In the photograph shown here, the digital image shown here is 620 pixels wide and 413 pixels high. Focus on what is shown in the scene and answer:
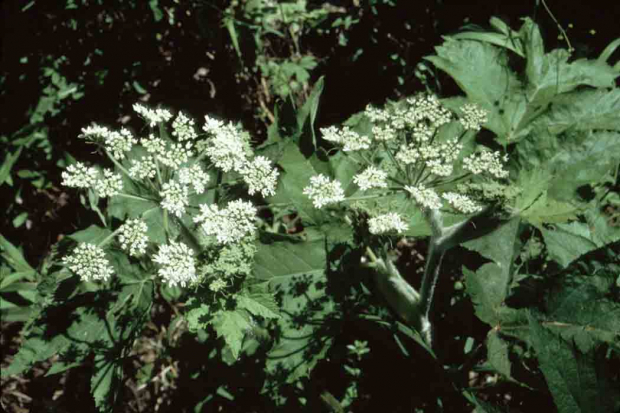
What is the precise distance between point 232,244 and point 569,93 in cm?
290

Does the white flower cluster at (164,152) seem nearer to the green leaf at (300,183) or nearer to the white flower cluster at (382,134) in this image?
the green leaf at (300,183)

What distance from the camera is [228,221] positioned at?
2.87m

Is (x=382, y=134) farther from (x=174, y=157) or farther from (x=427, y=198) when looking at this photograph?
(x=174, y=157)

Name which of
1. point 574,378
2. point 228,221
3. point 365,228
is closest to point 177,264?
point 228,221

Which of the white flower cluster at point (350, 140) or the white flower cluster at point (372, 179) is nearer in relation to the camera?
the white flower cluster at point (372, 179)

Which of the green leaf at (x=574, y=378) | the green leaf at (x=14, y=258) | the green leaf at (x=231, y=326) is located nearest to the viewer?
the green leaf at (x=574, y=378)

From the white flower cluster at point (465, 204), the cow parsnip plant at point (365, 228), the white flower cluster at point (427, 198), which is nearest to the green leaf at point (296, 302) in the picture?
the cow parsnip plant at point (365, 228)

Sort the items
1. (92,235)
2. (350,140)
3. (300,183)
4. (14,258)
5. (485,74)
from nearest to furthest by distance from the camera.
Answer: (350,140), (300,183), (92,235), (485,74), (14,258)

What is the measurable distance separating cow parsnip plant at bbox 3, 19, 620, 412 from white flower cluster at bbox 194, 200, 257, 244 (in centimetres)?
1

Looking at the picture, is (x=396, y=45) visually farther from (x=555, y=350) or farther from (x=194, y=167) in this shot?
(x=555, y=350)

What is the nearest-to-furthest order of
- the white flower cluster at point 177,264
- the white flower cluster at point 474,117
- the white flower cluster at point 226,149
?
the white flower cluster at point 177,264 → the white flower cluster at point 226,149 → the white flower cluster at point 474,117

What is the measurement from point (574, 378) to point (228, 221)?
2195 millimetres

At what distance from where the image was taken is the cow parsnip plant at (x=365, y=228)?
2.82m

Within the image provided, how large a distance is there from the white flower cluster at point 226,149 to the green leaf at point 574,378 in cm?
216
